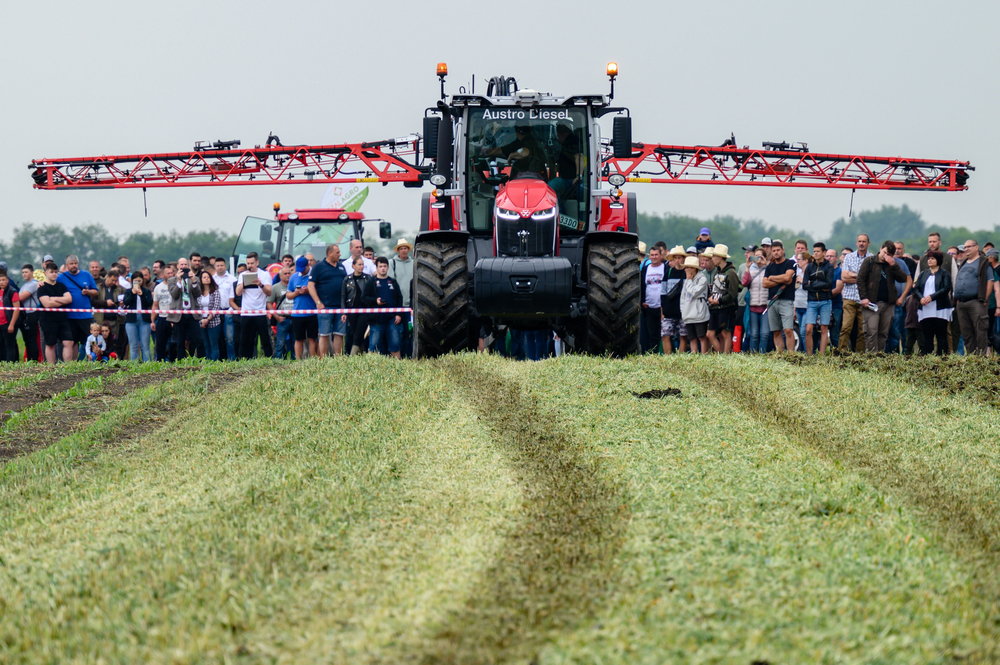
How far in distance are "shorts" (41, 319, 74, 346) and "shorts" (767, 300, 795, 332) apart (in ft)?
33.9

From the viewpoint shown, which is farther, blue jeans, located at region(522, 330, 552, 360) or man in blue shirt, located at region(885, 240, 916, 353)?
man in blue shirt, located at region(885, 240, 916, 353)

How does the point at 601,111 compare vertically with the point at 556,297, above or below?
above

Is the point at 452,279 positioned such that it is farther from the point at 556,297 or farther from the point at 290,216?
the point at 290,216

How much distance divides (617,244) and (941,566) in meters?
7.79

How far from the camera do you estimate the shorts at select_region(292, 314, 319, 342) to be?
53.3 ft

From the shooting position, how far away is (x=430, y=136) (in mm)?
12859

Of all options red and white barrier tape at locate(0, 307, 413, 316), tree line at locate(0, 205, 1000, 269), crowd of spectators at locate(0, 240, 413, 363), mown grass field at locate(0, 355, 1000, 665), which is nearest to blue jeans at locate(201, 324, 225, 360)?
crowd of spectators at locate(0, 240, 413, 363)

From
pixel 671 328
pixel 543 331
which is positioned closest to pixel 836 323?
pixel 671 328

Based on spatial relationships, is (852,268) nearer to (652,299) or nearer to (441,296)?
(652,299)

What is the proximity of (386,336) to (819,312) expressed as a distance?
6068 mm

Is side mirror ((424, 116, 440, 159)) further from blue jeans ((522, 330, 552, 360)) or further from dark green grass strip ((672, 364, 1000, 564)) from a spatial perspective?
dark green grass strip ((672, 364, 1000, 564))

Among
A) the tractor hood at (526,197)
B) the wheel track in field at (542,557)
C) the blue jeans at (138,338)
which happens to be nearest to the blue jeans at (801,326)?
the tractor hood at (526,197)

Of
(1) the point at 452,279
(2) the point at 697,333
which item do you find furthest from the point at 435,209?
(2) the point at 697,333

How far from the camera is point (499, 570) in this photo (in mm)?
4773
